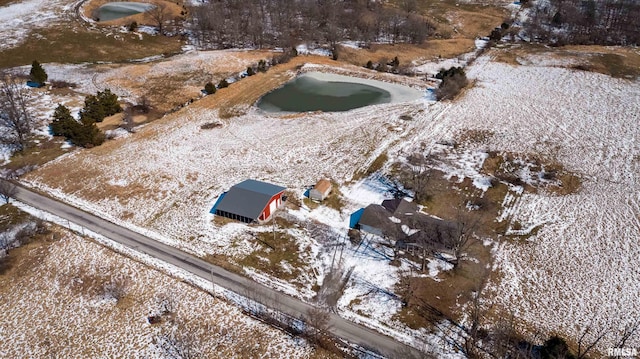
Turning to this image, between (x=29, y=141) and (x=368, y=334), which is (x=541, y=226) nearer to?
(x=368, y=334)

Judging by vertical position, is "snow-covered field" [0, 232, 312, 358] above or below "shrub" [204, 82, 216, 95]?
below

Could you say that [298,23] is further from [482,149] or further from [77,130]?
[482,149]

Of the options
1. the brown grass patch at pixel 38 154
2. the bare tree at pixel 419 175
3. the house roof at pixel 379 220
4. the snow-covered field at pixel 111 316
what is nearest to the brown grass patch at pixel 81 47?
the brown grass patch at pixel 38 154

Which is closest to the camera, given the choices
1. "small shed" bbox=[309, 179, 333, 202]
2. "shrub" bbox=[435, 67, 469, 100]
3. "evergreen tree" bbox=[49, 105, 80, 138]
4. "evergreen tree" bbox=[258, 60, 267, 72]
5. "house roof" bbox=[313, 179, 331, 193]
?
"small shed" bbox=[309, 179, 333, 202]

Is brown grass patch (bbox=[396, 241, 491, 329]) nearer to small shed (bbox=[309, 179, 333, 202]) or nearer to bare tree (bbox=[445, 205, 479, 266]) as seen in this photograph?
bare tree (bbox=[445, 205, 479, 266])

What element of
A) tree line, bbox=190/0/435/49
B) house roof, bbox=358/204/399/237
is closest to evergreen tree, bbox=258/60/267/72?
tree line, bbox=190/0/435/49

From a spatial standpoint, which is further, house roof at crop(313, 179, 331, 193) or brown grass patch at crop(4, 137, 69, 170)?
brown grass patch at crop(4, 137, 69, 170)

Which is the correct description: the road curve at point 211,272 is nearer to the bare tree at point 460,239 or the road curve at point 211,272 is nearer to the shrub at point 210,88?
the bare tree at point 460,239

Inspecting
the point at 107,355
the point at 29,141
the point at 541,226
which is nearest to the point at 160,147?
the point at 29,141
